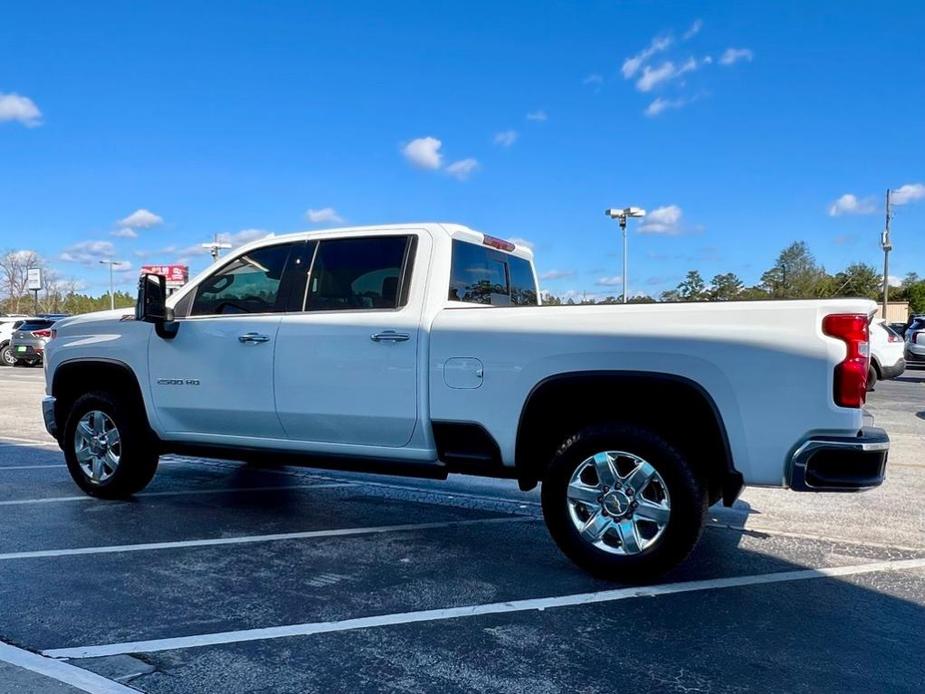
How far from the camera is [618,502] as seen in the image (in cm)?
400

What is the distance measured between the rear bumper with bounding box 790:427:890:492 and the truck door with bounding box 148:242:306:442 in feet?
10.5

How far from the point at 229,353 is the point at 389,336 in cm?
133

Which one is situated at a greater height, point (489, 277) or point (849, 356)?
point (489, 277)

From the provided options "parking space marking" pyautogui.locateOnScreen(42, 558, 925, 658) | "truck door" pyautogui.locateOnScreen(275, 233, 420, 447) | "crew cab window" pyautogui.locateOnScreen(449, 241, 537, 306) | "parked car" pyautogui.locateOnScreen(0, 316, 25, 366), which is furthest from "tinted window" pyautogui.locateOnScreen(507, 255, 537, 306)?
"parked car" pyautogui.locateOnScreen(0, 316, 25, 366)

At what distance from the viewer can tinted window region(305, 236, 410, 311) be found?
15.6 ft

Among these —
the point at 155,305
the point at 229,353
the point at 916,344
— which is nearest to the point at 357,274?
the point at 229,353

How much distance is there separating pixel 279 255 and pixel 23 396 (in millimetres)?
11712

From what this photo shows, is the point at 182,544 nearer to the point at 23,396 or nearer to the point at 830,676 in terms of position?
the point at 830,676

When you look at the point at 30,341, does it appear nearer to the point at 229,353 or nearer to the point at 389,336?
the point at 229,353

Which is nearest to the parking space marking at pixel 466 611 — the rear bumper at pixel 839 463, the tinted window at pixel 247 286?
the rear bumper at pixel 839 463

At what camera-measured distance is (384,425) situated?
4.61 m

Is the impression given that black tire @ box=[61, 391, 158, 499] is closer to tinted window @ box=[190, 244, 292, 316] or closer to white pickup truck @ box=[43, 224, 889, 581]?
white pickup truck @ box=[43, 224, 889, 581]

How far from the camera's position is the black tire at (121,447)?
5680 mm

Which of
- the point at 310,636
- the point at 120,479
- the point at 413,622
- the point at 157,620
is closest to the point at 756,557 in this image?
the point at 413,622
